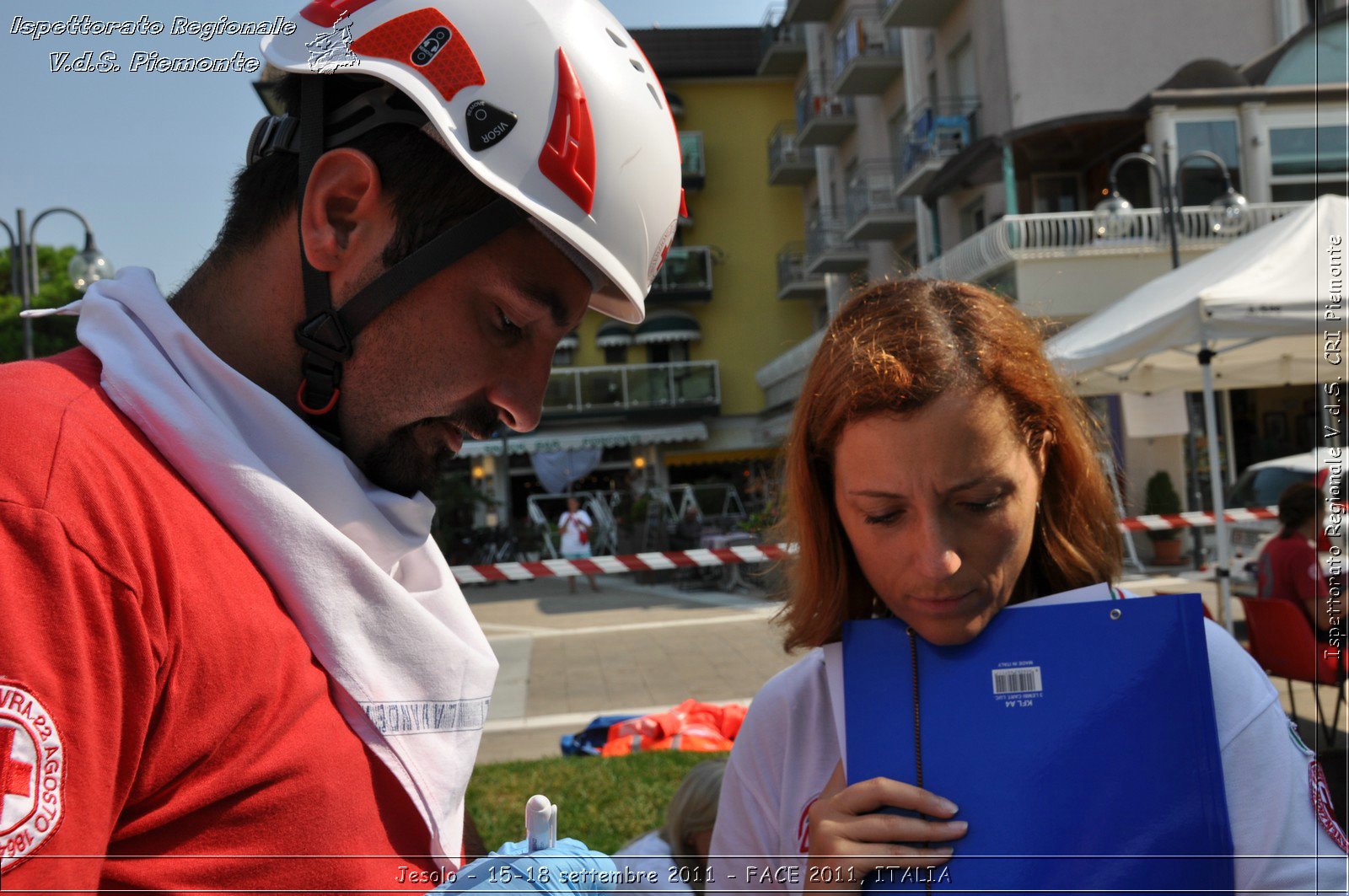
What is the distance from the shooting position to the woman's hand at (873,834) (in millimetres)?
1136

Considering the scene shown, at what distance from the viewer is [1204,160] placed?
52.3 feet

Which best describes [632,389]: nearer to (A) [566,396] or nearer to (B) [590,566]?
(A) [566,396]

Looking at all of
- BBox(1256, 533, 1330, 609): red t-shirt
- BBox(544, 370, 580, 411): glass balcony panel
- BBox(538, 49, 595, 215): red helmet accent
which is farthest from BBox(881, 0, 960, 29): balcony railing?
BBox(538, 49, 595, 215): red helmet accent

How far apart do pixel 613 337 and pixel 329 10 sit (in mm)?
28753

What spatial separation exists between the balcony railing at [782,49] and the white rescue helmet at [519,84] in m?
28.7

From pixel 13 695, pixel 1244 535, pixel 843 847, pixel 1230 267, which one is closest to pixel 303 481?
pixel 13 695

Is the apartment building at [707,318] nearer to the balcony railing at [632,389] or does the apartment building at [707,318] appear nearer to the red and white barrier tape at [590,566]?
the balcony railing at [632,389]

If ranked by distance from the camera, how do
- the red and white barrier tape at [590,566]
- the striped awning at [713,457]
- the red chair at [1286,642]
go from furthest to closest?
the striped awning at [713,457]
the red and white barrier tape at [590,566]
the red chair at [1286,642]

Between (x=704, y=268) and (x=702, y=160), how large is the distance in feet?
10.8

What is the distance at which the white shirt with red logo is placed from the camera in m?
1.14

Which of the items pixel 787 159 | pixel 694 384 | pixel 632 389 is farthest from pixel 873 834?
pixel 787 159

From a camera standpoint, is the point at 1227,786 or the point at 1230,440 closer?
the point at 1227,786

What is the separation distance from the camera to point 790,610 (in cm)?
165

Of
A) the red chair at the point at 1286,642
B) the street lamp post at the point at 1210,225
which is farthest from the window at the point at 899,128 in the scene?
the red chair at the point at 1286,642
